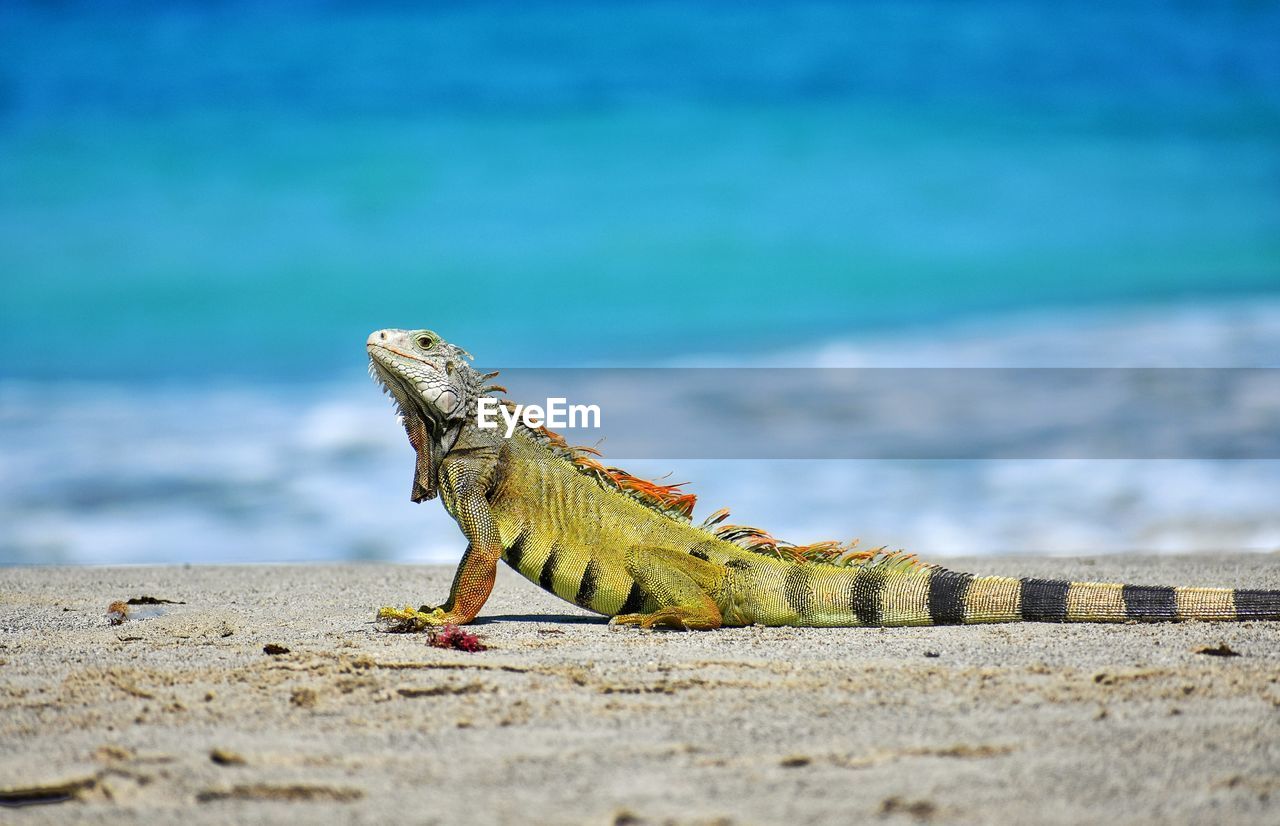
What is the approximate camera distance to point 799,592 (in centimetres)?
649

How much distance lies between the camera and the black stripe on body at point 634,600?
21.5 ft

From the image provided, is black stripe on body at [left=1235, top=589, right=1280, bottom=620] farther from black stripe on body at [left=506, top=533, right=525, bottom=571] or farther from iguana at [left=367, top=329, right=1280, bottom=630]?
black stripe on body at [left=506, top=533, right=525, bottom=571]

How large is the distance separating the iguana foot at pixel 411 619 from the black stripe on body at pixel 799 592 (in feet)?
5.40

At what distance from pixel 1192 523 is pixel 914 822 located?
394 inches

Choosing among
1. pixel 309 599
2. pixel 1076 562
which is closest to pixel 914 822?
pixel 309 599

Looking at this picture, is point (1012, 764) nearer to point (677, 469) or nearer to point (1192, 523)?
point (1192, 523)

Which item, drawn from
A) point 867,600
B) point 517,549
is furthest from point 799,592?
point 517,549

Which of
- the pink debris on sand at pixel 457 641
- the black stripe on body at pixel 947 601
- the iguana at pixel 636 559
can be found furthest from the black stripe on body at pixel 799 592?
the pink debris on sand at pixel 457 641

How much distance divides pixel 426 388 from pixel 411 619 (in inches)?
48.3

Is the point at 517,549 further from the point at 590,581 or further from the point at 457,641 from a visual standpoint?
the point at 457,641

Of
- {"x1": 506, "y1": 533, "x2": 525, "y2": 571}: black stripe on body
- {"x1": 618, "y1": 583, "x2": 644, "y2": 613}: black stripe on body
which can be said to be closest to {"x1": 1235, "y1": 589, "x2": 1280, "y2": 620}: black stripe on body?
{"x1": 618, "y1": 583, "x2": 644, "y2": 613}: black stripe on body

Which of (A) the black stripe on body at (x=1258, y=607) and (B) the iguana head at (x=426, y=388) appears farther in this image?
(B) the iguana head at (x=426, y=388)

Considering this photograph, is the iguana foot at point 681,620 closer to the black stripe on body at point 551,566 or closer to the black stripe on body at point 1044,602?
the black stripe on body at point 551,566

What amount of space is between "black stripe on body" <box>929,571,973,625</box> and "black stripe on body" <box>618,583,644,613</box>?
1.40m
